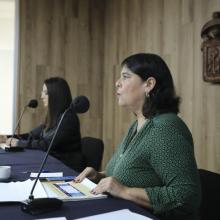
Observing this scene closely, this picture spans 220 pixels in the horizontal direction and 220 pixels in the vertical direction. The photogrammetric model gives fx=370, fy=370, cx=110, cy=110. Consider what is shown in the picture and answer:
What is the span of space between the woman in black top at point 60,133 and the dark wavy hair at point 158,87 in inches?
55.5

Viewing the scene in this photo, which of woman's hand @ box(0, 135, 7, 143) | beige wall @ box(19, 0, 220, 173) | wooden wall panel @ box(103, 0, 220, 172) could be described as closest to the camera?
wooden wall panel @ box(103, 0, 220, 172)

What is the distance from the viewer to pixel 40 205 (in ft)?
3.89

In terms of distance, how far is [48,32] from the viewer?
4.70 meters

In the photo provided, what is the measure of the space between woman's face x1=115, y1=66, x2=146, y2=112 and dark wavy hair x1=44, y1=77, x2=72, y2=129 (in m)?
1.60

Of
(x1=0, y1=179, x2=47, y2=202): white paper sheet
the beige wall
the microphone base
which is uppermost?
the beige wall

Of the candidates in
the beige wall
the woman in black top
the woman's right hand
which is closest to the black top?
the woman in black top

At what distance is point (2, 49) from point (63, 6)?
951 mm

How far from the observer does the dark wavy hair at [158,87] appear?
1.66 meters

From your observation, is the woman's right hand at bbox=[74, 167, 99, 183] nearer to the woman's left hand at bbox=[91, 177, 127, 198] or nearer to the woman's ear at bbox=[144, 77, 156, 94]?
the woman's left hand at bbox=[91, 177, 127, 198]

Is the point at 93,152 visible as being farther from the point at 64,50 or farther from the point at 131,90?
the point at 64,50

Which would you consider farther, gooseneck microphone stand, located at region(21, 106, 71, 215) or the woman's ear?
the woman's ear

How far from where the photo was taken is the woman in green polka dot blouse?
4.54ft

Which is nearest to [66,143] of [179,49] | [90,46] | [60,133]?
[60,133]

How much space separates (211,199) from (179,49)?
1674 mm
